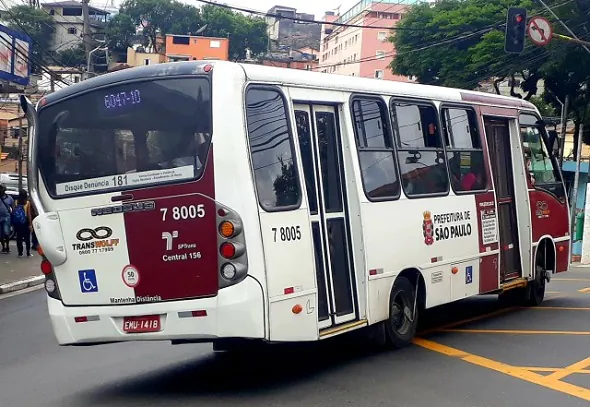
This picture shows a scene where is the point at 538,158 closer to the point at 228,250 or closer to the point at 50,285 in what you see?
the point at 228,250

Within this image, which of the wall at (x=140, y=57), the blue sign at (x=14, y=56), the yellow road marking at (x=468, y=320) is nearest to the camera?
the yellow road marking at (x=468, y=320)

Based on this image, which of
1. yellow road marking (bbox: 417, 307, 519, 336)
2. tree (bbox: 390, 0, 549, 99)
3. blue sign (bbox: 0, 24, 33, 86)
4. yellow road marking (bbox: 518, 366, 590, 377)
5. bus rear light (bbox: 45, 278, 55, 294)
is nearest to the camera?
bus rear light (bbox: 45, 278, 55, 294)

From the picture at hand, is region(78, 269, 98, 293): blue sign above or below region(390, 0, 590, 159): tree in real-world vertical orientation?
below

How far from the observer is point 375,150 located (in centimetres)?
828

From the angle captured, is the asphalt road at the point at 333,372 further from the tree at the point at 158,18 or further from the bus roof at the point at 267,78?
the tree at the point at 158,18

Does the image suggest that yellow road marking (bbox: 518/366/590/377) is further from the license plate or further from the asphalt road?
the license plate

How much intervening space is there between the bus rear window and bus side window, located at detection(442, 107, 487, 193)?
399cm

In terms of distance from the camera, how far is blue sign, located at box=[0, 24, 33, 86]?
20509 millimetres

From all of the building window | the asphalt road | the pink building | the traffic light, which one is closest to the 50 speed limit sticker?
the asphalt road

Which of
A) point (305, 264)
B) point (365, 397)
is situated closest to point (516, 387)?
point (365, 397)

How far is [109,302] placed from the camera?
22.4 feet

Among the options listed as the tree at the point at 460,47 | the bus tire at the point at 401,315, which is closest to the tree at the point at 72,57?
the tree at the point at 460,47

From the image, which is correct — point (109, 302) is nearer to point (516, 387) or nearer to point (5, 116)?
point (516, 387)

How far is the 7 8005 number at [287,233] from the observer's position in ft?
22.0
